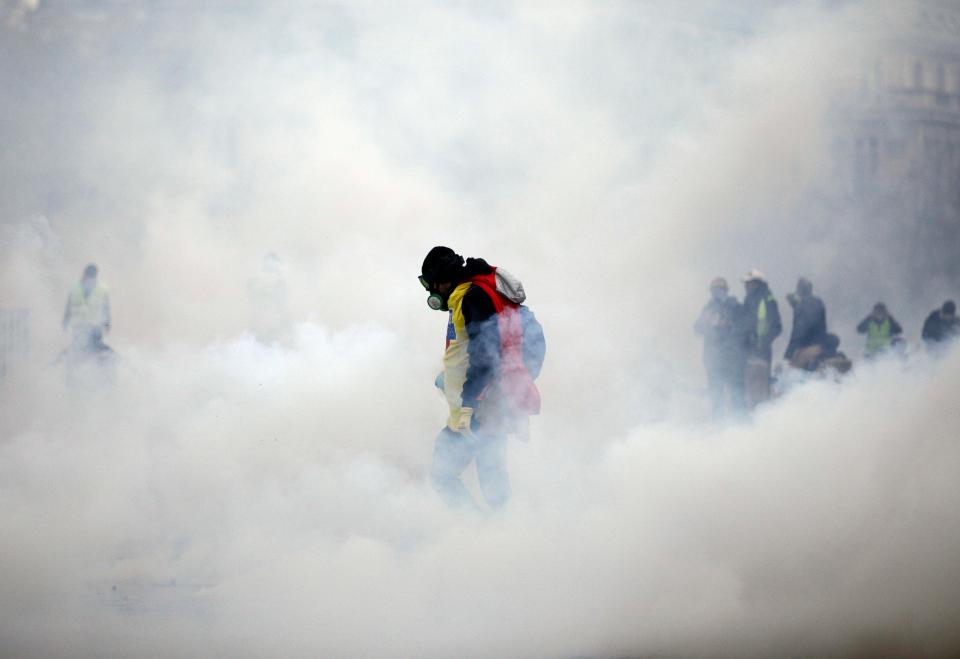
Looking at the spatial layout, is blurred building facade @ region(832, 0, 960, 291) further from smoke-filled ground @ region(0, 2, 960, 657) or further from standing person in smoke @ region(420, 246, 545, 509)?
standing person in smoke @ region(420, 246, 545, 509)

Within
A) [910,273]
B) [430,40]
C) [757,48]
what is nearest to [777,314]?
[910,273]

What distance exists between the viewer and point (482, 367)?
4332 mm

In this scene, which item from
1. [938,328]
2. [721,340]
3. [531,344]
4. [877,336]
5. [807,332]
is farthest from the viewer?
[721,340]

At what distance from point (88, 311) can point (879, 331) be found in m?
5.21

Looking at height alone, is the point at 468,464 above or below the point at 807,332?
below

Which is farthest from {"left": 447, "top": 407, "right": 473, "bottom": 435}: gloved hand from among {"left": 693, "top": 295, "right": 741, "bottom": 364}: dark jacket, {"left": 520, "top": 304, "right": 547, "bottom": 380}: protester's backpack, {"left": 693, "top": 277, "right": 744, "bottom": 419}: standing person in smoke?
{"left": 693, "top": 295, "right": 741, "bottom": 364}: dark jacket

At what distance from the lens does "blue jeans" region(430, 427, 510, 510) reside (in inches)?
175

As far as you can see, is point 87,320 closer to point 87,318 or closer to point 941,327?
point 87,318

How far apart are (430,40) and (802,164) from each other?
2910mm

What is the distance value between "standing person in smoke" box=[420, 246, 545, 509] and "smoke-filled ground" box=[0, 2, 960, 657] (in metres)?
0.18

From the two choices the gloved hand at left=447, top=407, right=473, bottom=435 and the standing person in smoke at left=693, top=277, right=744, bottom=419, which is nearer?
the gloved hand at left=447, top=407, right=473, bottom=435

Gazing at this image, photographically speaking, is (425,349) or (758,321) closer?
(425,349)

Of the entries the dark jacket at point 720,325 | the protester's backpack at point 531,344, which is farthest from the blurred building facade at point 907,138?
the protester's backpack at point 531,344

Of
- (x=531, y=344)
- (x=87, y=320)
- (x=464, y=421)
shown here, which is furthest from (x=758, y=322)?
(x=87, y=320)
